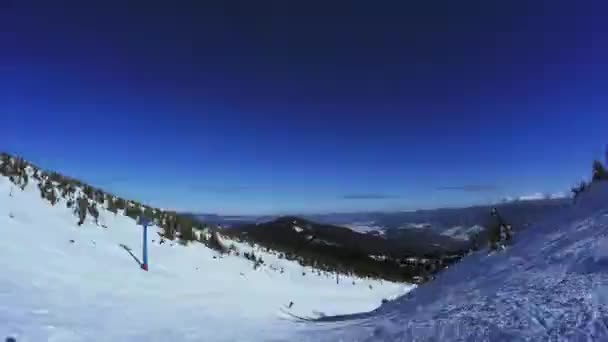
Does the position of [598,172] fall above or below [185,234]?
above

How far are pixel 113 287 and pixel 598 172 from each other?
10.6 meters

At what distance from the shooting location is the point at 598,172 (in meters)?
8.74

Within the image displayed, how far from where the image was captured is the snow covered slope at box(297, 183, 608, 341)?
355cm

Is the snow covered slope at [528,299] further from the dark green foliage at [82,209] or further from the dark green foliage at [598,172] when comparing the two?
the dark green foliage at [82,209]

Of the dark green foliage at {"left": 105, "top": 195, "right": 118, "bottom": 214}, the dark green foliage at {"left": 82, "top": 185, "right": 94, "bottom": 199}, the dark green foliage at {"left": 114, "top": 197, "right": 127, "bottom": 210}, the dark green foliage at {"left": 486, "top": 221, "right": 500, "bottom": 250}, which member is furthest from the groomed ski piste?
the dark green foliage at {"left": 486, "top": 221, "right": 500, "bottom": 250}

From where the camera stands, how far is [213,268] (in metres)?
15.0

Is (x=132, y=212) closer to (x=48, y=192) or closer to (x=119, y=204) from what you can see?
(x=119, y=204)

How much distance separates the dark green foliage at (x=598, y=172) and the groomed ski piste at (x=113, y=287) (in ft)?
22.5

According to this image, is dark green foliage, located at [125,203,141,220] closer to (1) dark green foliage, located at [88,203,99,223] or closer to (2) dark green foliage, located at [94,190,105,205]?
(2) dark green foliage, located at [94,190,105,205]

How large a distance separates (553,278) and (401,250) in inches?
2373

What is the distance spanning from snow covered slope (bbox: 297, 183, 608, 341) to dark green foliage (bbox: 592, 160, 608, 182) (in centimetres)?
208

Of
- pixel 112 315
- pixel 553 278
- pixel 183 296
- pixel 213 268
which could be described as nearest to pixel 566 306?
pixel 553 278

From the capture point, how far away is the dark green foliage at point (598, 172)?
841cm

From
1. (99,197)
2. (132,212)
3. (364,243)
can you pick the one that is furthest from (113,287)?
(364,243)
